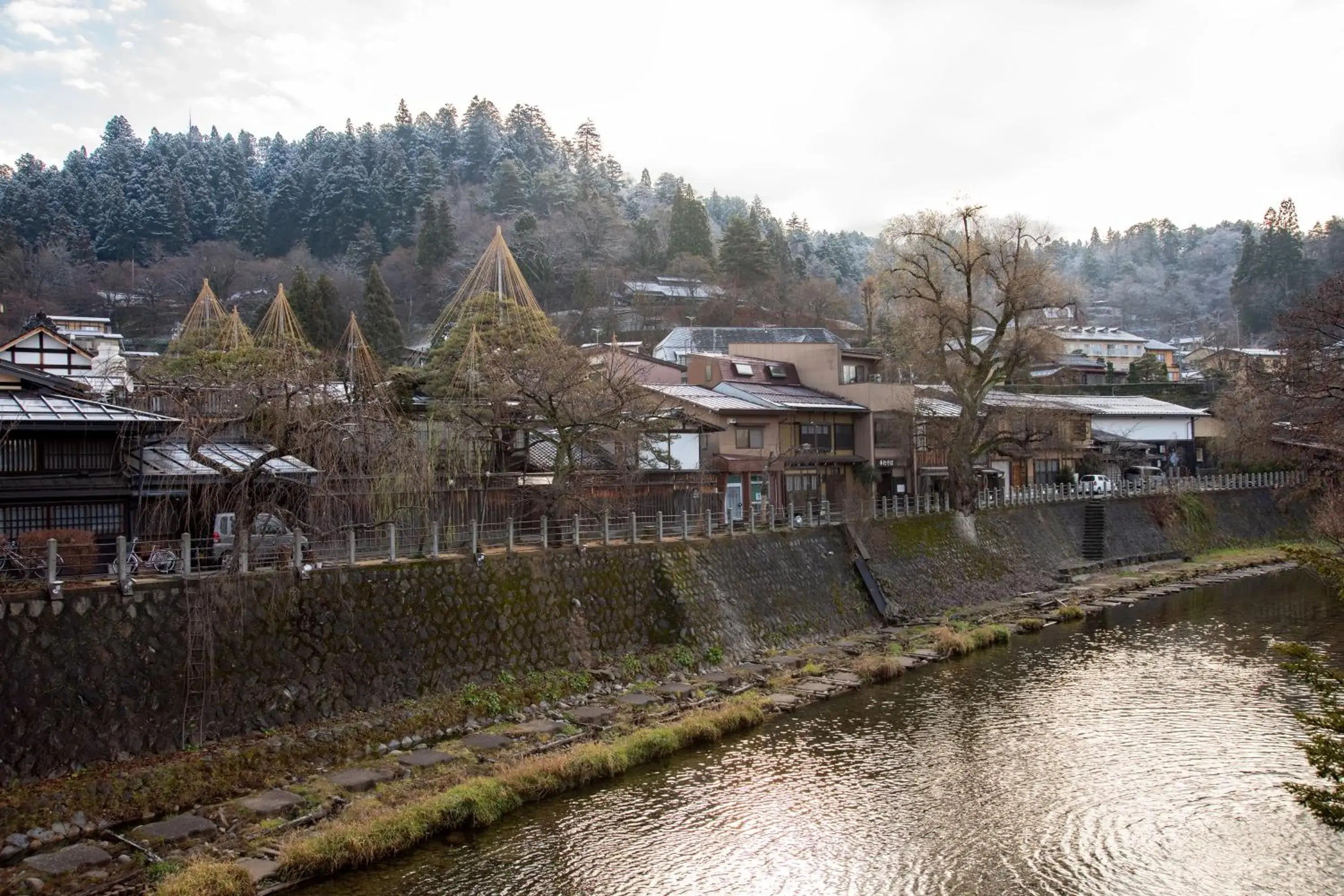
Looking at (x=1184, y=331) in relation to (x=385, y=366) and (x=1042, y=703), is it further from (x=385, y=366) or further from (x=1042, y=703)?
(x=1042, y=703)

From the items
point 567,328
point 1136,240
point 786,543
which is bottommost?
point 786,543

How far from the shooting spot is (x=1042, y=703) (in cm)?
2381

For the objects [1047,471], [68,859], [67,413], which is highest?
[67,413]

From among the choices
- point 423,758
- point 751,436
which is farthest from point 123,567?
point 751,436

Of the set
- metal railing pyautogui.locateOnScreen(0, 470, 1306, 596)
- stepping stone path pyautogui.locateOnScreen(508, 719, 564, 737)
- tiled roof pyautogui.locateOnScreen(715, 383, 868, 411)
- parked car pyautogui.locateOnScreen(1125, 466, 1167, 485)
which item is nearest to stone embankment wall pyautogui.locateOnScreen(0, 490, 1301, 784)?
metal railing pyautogui.locateOnScreen(0, 470, 1306, 596)

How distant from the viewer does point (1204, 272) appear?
15012 centimetres

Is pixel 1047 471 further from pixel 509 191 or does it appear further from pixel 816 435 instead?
pixel 509 191

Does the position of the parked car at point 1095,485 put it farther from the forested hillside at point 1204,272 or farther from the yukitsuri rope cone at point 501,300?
the yukitsuri rope cone at point 501,300

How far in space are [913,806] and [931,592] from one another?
1914 centimetres

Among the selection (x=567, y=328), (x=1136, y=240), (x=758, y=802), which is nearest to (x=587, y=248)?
(x=567, y=328)

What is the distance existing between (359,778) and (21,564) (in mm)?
6429

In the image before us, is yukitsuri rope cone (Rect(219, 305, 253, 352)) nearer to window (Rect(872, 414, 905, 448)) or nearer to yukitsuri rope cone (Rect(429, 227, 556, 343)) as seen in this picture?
yukitsuri rope cone (Rect(429, 227, 556, 343))

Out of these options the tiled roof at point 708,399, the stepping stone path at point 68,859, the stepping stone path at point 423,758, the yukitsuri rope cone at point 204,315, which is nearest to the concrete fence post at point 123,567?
the stepping stone path at point 68,859

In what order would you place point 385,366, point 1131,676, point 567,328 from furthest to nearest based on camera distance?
point 567,328 < point 385,366 < point 1131,676
